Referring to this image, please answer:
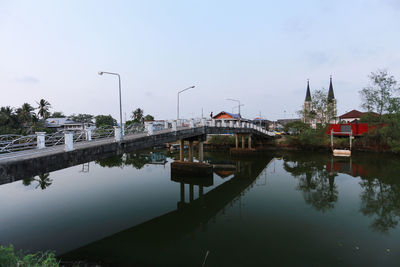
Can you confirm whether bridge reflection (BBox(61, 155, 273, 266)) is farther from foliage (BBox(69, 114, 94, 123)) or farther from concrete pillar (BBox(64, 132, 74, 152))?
foliage (BBox(69, 114, 94, 123))

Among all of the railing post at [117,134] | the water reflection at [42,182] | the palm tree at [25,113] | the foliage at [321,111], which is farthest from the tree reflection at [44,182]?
the foliage at [321,111]

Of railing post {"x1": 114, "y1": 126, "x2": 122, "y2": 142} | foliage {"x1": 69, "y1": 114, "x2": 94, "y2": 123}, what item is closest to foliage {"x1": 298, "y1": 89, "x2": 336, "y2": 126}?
railing post {"x1": 114, "y1": 126, "x2": 122, "y2": 142}

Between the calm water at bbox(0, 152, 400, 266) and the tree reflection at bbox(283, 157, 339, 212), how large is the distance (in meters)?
0.11

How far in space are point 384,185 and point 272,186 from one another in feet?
37.7

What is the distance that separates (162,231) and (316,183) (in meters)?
18.1

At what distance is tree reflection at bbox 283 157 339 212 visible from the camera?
54.4 ft

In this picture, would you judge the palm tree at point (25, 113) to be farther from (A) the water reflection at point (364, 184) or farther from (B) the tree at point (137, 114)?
(A) the water reflection at point (364, 184)

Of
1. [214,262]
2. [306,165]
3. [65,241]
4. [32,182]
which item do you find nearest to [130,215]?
[65,241]

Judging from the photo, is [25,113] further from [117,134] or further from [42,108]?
[117,134]

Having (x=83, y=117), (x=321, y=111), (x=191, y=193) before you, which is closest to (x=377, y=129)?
(x=321, y=111)

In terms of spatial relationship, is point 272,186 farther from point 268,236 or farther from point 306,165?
point 306,165

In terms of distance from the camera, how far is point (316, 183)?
2223 cm

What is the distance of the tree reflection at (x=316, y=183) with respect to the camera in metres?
16.6

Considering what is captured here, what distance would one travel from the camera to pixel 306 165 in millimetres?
30812
